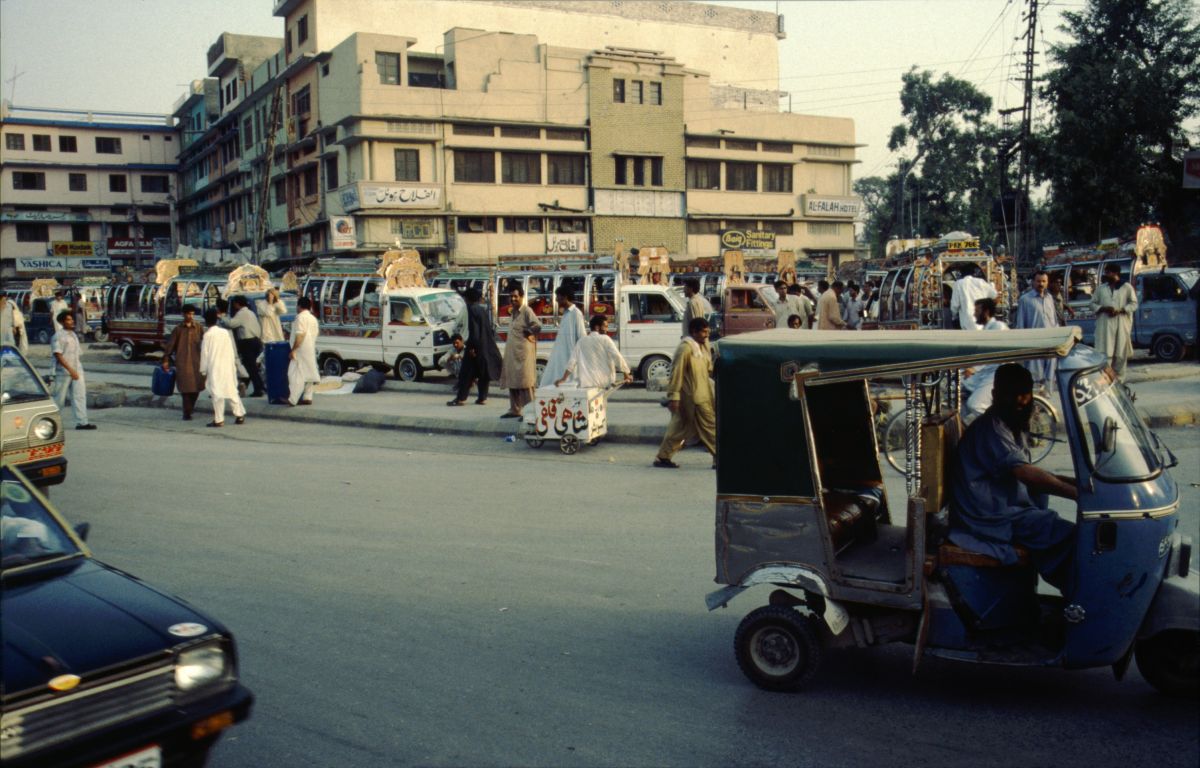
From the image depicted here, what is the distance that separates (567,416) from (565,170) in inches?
1428

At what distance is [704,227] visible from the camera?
5050cm

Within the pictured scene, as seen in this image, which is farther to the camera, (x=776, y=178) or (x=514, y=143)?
(x=776, y=178)

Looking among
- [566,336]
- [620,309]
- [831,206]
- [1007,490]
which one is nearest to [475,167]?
[831,206]

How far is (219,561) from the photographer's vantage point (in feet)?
23.2

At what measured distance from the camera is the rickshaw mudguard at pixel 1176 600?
392 centimetres

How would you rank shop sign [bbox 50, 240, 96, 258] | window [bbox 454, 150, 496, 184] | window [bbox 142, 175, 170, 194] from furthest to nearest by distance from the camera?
window [bbox 142, 175, 170, 194] → shop sign [bbox 50, 240, 96, 258] → window [bbox 454, 150, 496, 184]

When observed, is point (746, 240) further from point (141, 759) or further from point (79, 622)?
point (141, 759)

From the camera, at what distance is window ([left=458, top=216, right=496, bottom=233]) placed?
44219 millimetres

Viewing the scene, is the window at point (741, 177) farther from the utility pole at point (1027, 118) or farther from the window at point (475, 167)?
the utility pole at point (1027, 118)

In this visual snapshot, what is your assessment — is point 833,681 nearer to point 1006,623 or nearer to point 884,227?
point 1006,623

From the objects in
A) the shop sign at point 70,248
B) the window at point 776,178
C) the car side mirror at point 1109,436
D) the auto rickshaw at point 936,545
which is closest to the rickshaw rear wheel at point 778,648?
the auto rickshaw at point 936,545

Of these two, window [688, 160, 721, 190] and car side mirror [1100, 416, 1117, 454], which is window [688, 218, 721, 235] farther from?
car side mirror [1100, 416, 1117, 454]

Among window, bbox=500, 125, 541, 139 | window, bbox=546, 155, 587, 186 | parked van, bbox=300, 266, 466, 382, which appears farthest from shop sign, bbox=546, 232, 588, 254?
parked van, bbox=300, 266, 466, 382

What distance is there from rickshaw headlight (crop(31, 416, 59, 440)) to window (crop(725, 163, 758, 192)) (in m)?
44.9
